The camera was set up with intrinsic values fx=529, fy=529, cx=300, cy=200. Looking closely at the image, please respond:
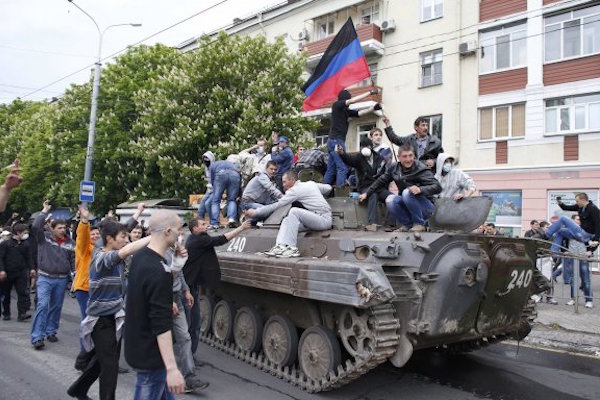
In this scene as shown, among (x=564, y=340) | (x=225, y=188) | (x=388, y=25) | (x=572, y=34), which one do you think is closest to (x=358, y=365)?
(x=564, y=340)

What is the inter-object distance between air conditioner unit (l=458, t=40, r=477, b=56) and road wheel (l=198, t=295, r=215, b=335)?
50.4ft

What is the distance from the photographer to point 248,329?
7.26 m

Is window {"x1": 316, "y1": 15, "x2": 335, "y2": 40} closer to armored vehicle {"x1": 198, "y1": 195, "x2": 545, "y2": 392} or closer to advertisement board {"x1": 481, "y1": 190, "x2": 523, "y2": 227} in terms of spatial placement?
advertisement board {"x1": 481, "y1": 190, "x2": 523, "y2": 227}

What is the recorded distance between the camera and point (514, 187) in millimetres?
18359

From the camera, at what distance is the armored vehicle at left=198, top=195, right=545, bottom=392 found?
5352 mm

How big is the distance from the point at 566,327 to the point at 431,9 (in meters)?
15.6

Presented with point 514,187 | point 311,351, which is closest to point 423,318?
point 311,351

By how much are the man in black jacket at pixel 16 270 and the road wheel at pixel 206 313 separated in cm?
404

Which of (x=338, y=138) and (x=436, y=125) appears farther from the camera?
(x=436, y=125)

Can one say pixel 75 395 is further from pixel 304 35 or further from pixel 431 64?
pixel 304 35

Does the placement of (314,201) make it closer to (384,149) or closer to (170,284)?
(384,149)

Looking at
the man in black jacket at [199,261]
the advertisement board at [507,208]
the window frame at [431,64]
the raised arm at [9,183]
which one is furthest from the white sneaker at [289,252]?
the window frame at [431,64]

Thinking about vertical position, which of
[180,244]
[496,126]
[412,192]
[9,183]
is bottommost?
[180,244]

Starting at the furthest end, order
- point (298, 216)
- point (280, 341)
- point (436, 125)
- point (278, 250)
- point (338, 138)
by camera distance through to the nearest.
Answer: point (436, 125) < point (338, 138) < point (298, 216) < point (278, 250) < point (280, 341)
